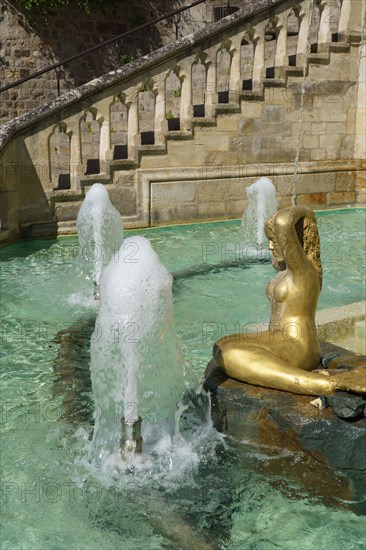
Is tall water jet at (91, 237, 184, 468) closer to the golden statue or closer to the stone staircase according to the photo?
the golden statue

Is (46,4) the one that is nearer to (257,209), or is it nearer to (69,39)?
(69,39)

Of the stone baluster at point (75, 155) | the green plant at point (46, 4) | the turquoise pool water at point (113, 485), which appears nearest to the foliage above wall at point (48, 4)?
the green plant at point (46, 4)

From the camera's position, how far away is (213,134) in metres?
10.1

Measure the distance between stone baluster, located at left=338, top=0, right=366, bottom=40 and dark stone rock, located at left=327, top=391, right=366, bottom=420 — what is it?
28.3 feet

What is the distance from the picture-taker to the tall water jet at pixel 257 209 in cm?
941

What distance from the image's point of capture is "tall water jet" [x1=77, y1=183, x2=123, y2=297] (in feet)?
25.2

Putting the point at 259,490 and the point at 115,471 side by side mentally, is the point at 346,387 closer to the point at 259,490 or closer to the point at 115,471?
the point at 259,490

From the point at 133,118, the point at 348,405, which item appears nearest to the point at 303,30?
the point at 133,118

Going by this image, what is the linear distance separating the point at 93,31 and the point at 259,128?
7297mm

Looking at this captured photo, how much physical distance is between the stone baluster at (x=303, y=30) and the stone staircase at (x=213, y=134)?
15mm

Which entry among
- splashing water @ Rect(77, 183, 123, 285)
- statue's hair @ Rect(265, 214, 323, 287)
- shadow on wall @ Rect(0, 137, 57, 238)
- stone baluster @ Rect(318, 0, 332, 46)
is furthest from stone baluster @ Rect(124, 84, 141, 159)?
statue's hair @ Rect(265, 214, 323, 287)

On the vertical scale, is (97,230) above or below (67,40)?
below

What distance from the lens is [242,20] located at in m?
9.95

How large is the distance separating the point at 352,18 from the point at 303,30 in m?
0.83
